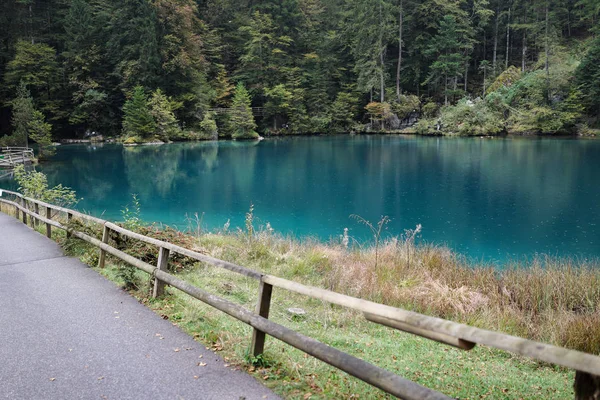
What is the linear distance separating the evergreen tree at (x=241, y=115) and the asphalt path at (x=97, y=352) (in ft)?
159

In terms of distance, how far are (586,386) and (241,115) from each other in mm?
53140

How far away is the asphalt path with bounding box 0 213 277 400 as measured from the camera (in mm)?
3150

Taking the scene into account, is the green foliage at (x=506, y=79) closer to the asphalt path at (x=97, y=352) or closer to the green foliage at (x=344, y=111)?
the green foliage at (x=344, y=111)

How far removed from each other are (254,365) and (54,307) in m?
2.92

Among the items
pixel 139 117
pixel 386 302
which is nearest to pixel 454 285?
pixel 386 302

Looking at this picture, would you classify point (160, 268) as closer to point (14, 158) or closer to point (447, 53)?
point (14, 158)

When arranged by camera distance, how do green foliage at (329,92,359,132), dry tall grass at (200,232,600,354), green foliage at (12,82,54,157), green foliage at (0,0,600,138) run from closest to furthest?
dry tall grass at (200,232,600,354) < green foliage at (12,82,54,157) < green foliage at (0,0,600,138) < green foliage at (329,92,359,132)

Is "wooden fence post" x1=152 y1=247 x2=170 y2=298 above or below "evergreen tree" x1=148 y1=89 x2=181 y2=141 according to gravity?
below

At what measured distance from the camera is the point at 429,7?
55.2m

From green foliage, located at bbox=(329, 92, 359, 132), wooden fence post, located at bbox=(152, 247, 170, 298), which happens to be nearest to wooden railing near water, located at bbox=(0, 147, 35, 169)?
wooden fence post, located at bbox=(152, 247, 170, 298)

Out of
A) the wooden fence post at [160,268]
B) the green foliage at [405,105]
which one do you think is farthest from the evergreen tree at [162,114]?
the wooden fence post at [160,268]

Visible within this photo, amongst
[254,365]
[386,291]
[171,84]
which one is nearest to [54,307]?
[254,365]

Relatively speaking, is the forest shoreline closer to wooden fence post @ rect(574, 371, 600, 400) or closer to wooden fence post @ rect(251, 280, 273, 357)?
wooden fence post @ rect(251, 280, 273, 357)

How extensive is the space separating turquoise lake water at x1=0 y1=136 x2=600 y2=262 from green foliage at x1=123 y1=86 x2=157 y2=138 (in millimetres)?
11242
